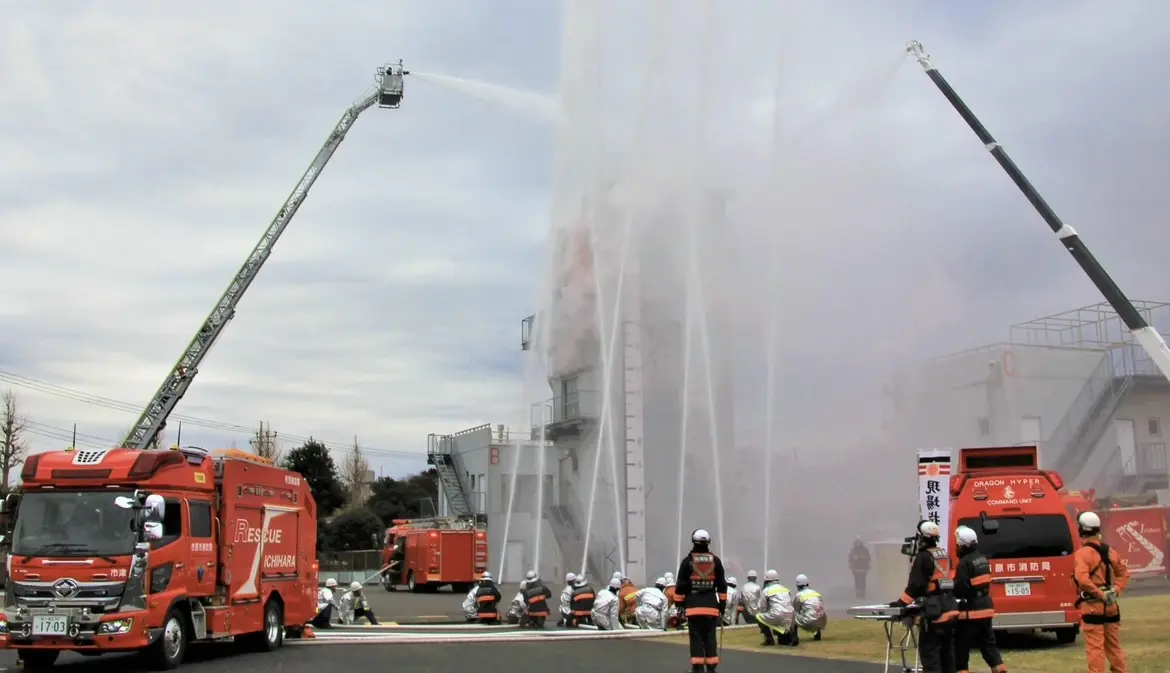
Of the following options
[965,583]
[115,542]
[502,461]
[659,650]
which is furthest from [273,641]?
[502,461]

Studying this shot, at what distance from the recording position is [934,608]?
1039 cm

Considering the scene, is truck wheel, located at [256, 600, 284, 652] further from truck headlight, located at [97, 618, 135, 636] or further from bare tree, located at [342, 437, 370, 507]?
bare tree, located at [342, 437, 370, 507]

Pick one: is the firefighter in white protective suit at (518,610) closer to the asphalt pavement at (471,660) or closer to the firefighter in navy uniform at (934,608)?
the asphalt pavement at (471,660)

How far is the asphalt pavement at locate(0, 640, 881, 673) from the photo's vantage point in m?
13.8

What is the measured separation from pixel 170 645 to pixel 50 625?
1683mm

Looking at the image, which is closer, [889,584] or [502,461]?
[889,584]

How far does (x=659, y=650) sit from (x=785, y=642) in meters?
2.22

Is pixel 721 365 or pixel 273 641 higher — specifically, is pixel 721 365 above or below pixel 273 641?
above

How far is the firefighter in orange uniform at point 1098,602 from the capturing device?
34.5 feet

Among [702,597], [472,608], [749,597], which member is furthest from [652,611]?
[702,597]

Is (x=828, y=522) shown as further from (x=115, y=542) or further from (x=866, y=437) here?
(x=115, y=542)

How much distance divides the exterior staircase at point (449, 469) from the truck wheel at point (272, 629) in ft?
106

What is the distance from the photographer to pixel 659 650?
16594 mm

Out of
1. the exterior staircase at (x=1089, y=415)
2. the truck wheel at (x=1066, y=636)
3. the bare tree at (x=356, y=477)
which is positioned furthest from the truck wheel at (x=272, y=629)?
the bare tree at (x=356, y=477)
